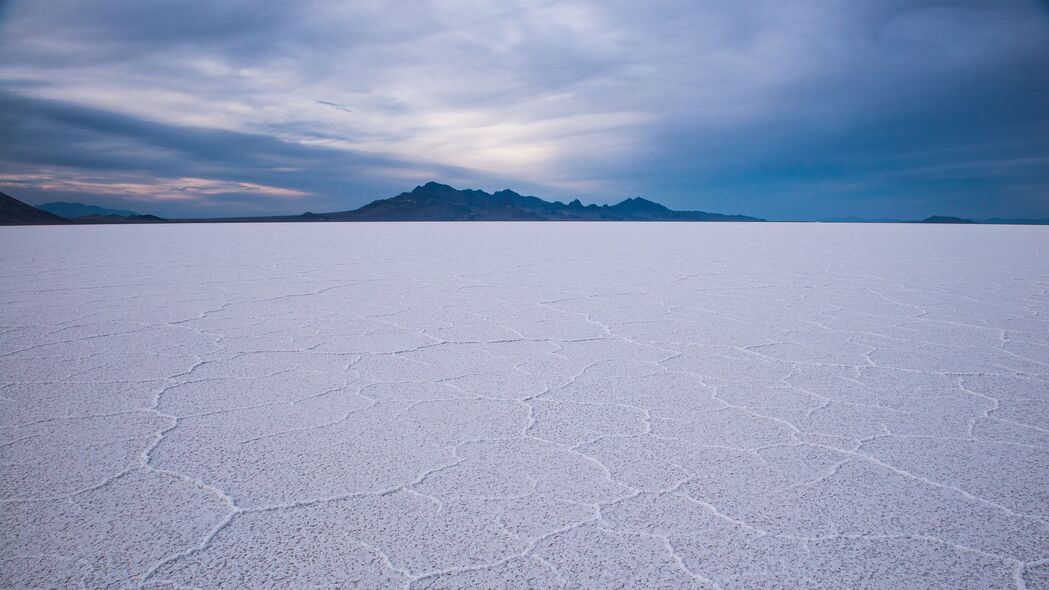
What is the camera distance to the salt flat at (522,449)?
4.18ft

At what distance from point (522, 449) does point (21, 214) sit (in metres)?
85.9

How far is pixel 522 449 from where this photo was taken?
6.09 ft

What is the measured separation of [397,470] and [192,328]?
8.49 feet

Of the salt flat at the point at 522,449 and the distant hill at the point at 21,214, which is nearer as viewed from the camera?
the salt flat at the point at 522,449

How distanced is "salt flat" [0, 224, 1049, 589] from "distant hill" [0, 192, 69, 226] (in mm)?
77664

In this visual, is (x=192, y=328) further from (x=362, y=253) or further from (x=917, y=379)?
(x=362, y=253)

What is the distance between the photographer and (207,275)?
21.6 feet

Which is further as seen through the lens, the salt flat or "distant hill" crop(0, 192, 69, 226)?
"distant hill" crop(0, 192, 69, 226)

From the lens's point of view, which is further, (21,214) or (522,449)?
(21,214)

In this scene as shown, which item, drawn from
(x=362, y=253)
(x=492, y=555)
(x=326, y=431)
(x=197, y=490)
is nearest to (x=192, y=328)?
(x=326, y=431)

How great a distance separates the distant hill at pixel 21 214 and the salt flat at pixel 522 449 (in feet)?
255

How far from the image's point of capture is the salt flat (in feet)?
4.18

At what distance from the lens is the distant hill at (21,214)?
209ft

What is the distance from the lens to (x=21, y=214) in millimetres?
66188
